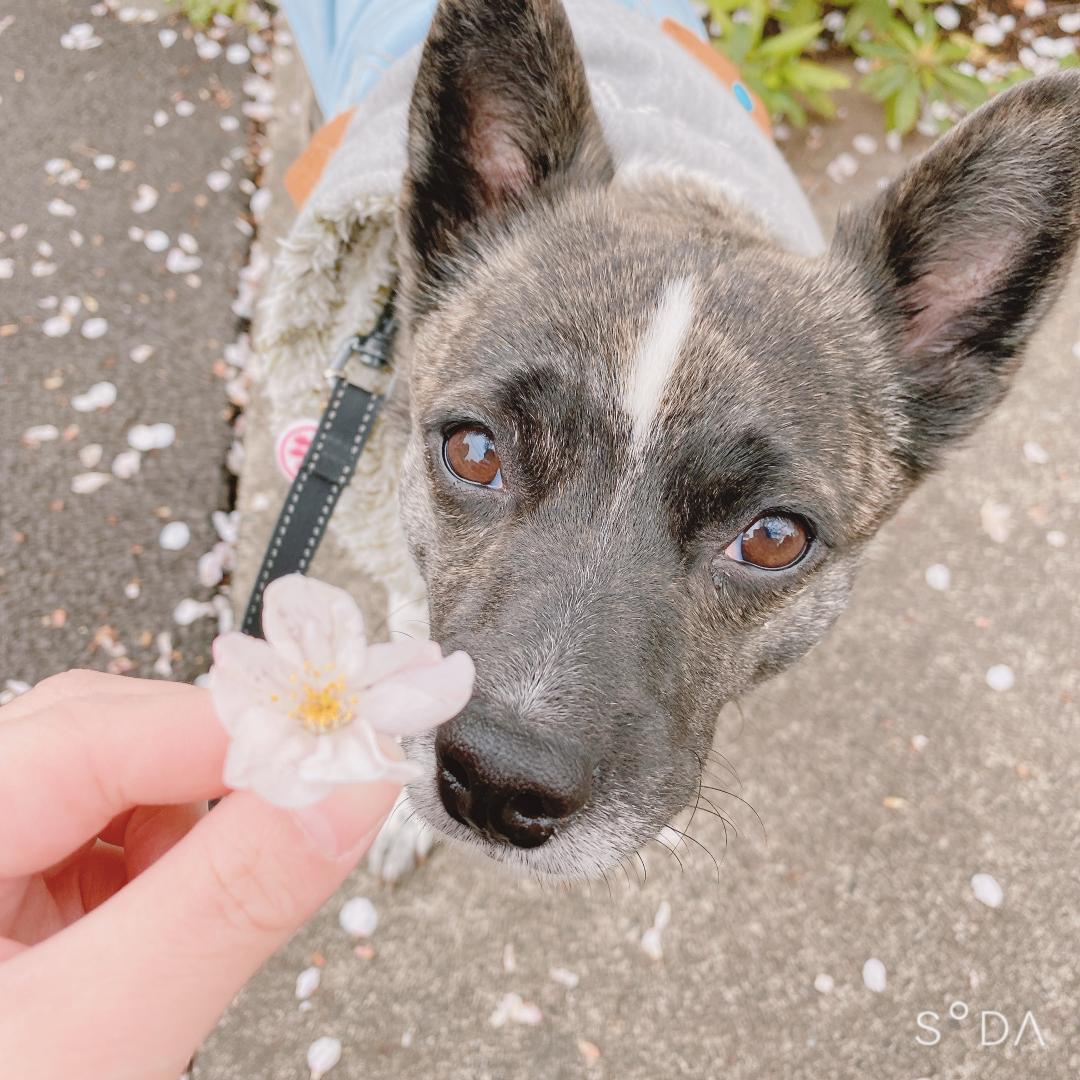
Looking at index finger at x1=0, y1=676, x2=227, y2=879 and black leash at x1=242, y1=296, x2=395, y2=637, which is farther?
black leash at x1=242, y1=296, x2=395, y2=637

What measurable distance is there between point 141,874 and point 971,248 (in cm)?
219

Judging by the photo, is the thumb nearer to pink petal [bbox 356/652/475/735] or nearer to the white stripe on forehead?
pink petal [bbox 356/652/475/735]

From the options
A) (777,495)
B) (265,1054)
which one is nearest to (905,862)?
(777,495)

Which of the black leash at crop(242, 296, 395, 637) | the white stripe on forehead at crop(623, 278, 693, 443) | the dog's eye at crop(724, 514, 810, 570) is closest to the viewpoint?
the white stripe on forehead at crop(623, 278, 693, 443)

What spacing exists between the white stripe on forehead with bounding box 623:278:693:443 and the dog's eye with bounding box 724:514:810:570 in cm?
A: 35

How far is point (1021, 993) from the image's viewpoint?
303 cm

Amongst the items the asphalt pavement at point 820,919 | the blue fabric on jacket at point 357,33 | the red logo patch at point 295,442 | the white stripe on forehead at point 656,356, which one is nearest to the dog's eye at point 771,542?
A: the white stripe on forehead at point 656,356

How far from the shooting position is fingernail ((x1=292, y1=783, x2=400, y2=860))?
38.9 inches

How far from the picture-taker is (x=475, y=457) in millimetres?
1934

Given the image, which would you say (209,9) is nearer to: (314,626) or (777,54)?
(777,54)

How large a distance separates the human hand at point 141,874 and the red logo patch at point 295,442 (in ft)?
5.93

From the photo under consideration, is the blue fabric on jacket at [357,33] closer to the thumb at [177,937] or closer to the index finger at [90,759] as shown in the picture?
the index finger at [90,759]

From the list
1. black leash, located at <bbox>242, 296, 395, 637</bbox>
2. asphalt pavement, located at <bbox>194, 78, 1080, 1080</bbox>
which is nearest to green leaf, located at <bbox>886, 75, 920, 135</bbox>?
asphalt pavement, located at <bbox>194, 78, 1080, 1080</bbox>

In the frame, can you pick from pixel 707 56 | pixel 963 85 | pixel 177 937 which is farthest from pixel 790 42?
pixel 177 937
